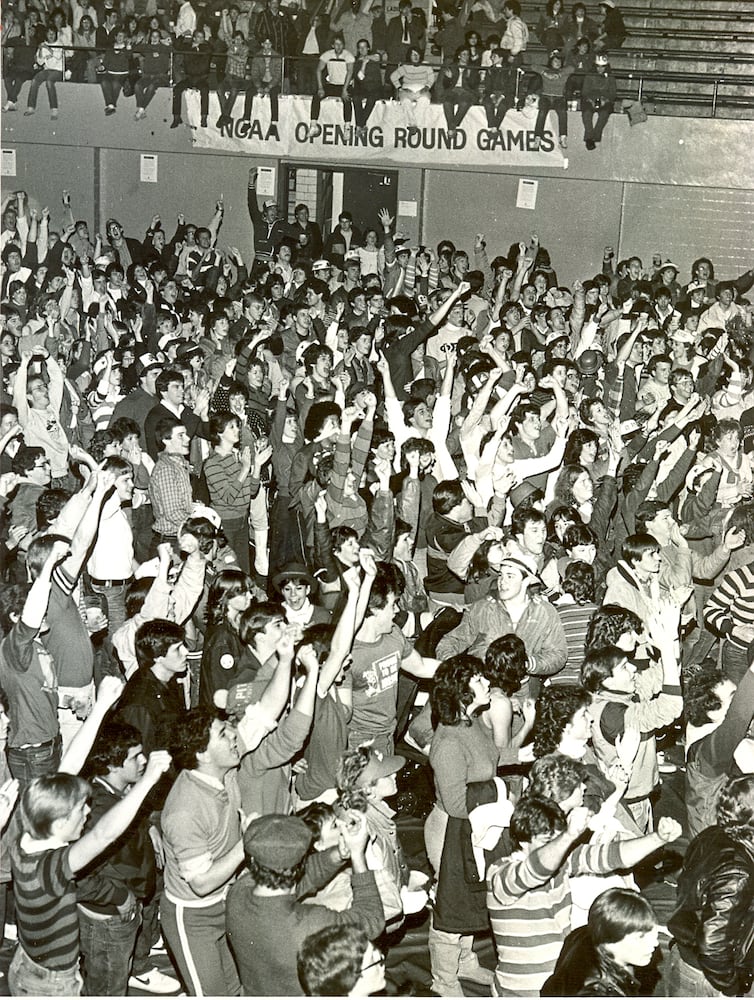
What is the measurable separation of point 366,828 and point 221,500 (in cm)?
436

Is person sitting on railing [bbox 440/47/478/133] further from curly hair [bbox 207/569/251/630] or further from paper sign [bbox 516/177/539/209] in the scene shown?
curly hair [bbox 207/569/251/630]

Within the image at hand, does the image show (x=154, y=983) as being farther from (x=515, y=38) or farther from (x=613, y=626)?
(x=515, y=38)

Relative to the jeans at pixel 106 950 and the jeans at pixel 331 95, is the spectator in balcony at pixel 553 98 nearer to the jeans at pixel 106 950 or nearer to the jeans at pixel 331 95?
the jeans at pixel 331 95

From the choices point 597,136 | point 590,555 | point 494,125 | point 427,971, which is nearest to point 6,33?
point 494,125

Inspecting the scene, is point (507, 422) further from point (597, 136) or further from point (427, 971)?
point (597, 136)

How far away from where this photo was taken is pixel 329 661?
5363 millimetres

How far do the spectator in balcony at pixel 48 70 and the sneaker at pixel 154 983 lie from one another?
685 inches

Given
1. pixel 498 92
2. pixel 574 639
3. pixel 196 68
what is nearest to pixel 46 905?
pixel 574 639

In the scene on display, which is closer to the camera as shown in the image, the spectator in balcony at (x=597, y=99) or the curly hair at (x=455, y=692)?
the curly hair at (x=455, y=692)

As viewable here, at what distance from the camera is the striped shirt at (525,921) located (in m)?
4.26

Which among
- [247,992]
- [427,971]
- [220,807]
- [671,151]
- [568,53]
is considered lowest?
[427,971]

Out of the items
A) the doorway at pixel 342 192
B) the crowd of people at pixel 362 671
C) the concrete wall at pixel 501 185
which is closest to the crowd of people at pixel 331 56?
the concrete wall at pixel 501 185

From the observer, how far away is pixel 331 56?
18766 millimetres

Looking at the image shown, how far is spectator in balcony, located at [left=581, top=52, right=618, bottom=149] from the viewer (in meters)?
18.5
